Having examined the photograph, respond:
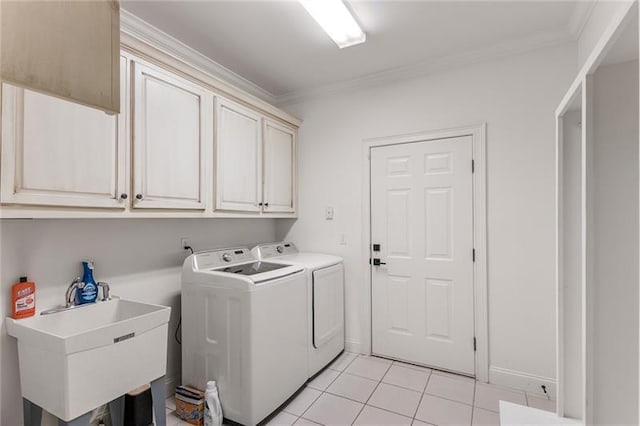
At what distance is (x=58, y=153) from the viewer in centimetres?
143

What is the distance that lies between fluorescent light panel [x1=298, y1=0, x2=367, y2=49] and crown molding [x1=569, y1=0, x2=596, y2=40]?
134 centimetres

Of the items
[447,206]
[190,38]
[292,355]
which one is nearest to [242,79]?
[190,38]

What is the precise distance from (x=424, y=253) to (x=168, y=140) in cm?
218

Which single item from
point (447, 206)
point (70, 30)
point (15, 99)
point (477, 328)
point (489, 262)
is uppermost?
point (15, 99)

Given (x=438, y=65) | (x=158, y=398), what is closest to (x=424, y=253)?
(x=438, y=65)

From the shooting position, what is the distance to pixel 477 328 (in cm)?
249

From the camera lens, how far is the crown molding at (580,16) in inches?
73.2

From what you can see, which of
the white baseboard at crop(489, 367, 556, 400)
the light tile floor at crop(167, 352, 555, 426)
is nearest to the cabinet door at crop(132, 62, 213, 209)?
the light tile floor at crop(167, 352, 555, 426)

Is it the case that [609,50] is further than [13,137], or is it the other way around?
[13,137]

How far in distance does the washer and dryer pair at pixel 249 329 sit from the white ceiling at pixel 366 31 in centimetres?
160

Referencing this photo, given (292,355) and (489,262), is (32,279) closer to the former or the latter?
(292,355)

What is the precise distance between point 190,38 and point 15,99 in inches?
51.8

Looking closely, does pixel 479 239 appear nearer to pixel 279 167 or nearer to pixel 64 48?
pixel 279 167

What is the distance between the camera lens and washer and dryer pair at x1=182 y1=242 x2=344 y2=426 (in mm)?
1884
